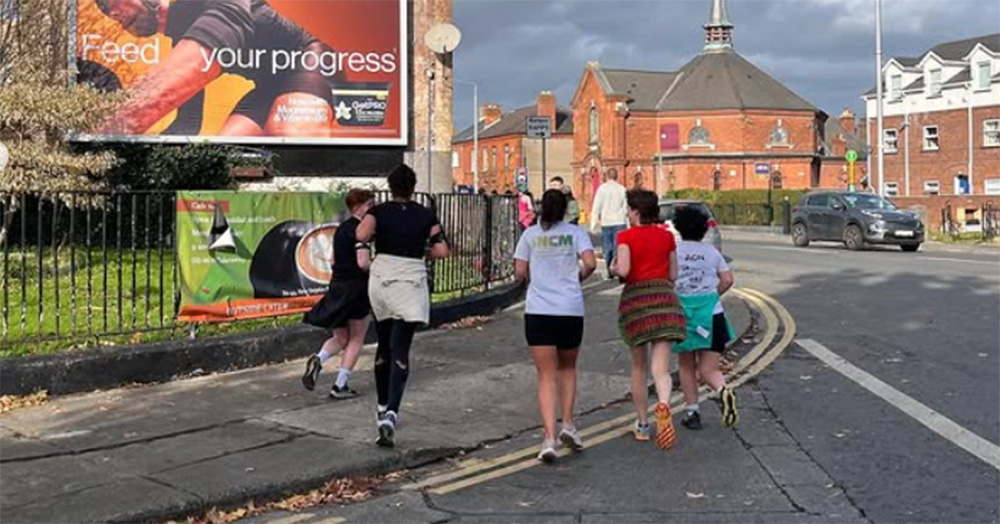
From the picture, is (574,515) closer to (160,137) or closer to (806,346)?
(806,346)

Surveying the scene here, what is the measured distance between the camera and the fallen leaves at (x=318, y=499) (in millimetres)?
5641

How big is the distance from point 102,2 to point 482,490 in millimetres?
17876

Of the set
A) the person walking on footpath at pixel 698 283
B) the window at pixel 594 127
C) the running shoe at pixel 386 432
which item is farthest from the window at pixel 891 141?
the running shoe at pixel 386 432

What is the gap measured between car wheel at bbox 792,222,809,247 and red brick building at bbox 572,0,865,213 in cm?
4469

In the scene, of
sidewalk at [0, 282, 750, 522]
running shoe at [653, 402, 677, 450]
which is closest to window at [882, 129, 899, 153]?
sidewalk at [0, 282, 750, 522]

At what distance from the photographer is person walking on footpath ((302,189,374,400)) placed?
8391 mm

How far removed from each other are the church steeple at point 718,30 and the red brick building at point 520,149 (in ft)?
52.1

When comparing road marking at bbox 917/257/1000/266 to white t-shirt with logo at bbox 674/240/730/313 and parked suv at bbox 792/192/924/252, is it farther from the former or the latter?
white t-shirt with logo at bbox 674/240/730/313

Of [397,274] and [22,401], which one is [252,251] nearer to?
[22,401]

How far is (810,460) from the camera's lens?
6633 mm

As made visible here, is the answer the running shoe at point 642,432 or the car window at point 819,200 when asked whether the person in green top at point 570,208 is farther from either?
the car window at point 819,200

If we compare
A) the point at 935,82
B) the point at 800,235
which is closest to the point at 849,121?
the point at 935,82

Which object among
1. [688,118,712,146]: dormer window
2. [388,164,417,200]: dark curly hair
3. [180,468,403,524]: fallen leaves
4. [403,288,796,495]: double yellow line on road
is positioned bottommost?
[180,468,403,524]: fallen leaves

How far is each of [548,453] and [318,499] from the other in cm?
159
